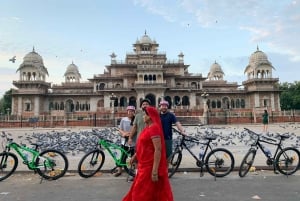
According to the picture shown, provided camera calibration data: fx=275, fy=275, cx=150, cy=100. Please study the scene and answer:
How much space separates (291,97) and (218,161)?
61.0m

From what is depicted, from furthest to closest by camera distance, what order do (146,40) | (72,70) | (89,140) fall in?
(72,70)
(146,40)
(89,140)

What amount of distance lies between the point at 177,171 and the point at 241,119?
100 feet

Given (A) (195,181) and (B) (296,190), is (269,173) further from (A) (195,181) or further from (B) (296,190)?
(A) (195,181)

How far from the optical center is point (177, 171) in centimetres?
733

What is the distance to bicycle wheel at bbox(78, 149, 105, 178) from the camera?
676 centimetres

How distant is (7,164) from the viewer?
690cm

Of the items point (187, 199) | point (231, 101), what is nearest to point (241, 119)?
point (231, 101)

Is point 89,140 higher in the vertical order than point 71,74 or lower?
lower

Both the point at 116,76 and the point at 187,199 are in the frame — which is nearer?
the point at 187,199

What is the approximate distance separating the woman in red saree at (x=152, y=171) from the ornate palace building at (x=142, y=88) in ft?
142

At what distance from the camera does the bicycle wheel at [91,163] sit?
6.76m

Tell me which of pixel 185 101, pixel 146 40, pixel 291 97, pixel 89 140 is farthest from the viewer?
pixel 291 97

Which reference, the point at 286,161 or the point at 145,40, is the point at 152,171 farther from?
the point at 145,40

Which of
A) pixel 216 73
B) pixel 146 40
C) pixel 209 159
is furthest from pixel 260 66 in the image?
pixel 209 159
